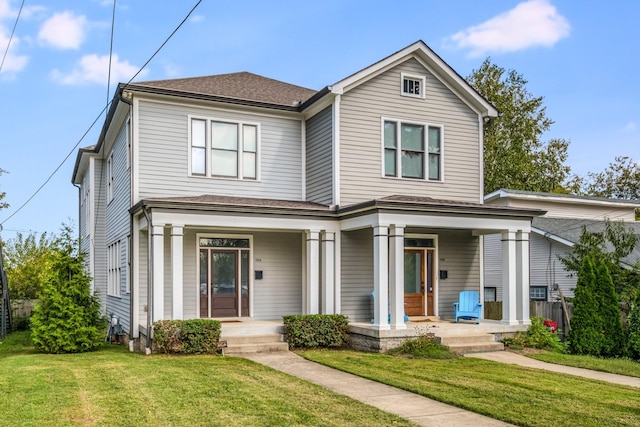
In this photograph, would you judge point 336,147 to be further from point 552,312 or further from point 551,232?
point 551,232

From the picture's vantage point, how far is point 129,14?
12.8m

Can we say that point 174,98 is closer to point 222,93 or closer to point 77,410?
point 222,93

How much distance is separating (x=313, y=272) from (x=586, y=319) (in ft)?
20.2

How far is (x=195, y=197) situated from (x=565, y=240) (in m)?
12.9

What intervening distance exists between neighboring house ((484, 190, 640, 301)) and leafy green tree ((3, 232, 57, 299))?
1761cm

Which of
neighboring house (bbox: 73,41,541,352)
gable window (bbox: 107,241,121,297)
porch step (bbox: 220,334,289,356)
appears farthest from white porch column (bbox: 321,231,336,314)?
gable window (bbox: 107,241,121,297)

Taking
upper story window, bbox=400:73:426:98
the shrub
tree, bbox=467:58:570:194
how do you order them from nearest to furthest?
the shrub, upper story window, bbox=400:73:426:98, tree, bbox=467:58:570:194

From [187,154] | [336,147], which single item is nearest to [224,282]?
[187,154]

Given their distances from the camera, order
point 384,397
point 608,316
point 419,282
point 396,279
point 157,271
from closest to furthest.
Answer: point 384,397 → point 157,271 → point 608,316 → point 396,279 → point 419,282

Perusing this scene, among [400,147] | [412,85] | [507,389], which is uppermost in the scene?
[412,85]

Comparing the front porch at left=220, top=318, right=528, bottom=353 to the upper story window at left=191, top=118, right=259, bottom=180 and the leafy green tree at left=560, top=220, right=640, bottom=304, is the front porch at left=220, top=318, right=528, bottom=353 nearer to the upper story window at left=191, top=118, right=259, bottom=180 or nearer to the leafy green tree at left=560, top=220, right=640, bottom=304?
the leafy green tree at left=560, top=220, right=640, bottom=304

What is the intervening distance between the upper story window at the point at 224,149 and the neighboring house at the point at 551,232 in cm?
1123

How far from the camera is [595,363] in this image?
1197cm

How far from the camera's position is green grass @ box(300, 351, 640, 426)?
7270 mm
